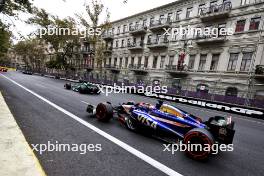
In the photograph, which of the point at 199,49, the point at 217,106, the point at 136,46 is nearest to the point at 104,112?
the point at 217,106

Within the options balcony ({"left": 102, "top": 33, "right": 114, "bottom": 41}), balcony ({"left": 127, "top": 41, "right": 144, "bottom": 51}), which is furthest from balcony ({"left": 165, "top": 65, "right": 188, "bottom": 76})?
balcony ({"left": 102, "top": 33, "right": 114, "bottom": 41})

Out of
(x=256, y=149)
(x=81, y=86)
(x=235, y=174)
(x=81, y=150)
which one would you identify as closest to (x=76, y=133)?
(x=81, y=150)

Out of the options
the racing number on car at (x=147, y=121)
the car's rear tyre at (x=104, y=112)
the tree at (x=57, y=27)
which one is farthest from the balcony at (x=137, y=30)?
the racing number on car at (x=147, y=121)

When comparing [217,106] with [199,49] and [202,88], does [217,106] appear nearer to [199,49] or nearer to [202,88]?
[202,88]

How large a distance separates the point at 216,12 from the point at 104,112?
1964 centimetres

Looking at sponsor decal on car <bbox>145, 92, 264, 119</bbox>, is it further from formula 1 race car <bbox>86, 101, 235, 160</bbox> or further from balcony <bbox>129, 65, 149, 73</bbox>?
balcony <bbox>129, 65, 149, 73</bbox>

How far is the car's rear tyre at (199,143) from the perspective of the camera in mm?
3658

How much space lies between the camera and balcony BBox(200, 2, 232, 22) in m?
19.0

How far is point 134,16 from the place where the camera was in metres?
32.0

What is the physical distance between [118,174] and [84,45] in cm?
4701

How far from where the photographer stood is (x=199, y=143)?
383 centimetres

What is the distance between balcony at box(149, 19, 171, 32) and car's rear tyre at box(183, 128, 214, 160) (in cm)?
2403

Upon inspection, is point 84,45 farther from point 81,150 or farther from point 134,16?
point 81,150

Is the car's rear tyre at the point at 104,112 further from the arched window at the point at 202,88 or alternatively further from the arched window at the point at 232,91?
the arched window at the point at 202,88
